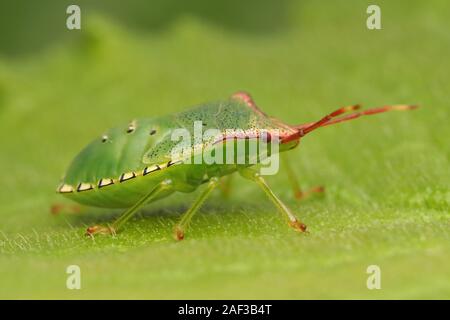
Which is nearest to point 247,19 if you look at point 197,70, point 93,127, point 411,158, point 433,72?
point 197,70

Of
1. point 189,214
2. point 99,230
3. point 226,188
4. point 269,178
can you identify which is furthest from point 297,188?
point 99,230

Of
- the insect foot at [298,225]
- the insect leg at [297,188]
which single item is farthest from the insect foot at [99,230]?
the insect leg at [297,188]

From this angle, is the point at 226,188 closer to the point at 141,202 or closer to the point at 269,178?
the point at 269,178

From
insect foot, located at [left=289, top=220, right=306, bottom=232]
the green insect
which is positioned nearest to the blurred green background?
insect foot, located at [left=289, top=220, right=306, bottom=232]

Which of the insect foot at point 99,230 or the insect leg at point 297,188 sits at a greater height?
the insect leg at point 297,188

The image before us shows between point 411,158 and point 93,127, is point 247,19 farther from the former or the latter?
point 411,158

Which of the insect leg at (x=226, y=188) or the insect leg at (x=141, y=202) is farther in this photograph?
the insect leg at (x=226, y=188)

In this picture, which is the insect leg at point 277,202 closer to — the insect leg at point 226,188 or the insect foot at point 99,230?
the insect leg at point 226,188
